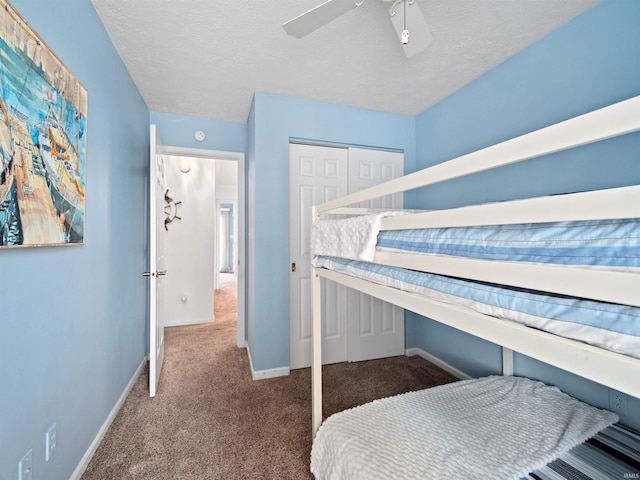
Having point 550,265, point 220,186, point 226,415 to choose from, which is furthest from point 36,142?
point 220,186

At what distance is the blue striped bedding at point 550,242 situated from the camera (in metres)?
0.49

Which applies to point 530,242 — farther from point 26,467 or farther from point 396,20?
point 26,467

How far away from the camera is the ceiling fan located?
112 centimetres

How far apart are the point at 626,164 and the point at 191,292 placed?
417 centimetres

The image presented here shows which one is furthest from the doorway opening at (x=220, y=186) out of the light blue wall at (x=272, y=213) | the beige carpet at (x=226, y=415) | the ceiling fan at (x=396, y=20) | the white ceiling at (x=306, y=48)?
the ceiling fan at (x=396, y=20)

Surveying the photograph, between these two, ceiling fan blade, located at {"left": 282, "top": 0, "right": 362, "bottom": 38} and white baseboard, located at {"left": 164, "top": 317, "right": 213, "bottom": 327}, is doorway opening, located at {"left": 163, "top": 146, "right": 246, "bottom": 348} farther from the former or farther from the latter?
ceiling fan blade, located at {"left": 282, "top": 0, "right": 362, "bottom": 38}

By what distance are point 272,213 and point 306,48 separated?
1.22 meters

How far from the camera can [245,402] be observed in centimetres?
199

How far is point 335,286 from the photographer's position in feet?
8.65

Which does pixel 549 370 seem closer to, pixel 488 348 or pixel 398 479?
pixel 488 348

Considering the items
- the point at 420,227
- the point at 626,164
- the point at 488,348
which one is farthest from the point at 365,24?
the point at 488,348

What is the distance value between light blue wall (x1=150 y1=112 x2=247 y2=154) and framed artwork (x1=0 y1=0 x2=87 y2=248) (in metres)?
1.44

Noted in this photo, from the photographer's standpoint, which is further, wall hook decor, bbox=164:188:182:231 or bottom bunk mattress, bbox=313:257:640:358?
wall hook decor, bbox=164:188:182:231

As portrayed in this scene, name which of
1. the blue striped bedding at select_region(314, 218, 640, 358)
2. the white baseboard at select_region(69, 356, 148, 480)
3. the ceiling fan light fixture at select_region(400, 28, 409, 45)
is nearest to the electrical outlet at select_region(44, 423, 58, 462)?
the white baseboard at select_region(69, 356, 148, 480)
